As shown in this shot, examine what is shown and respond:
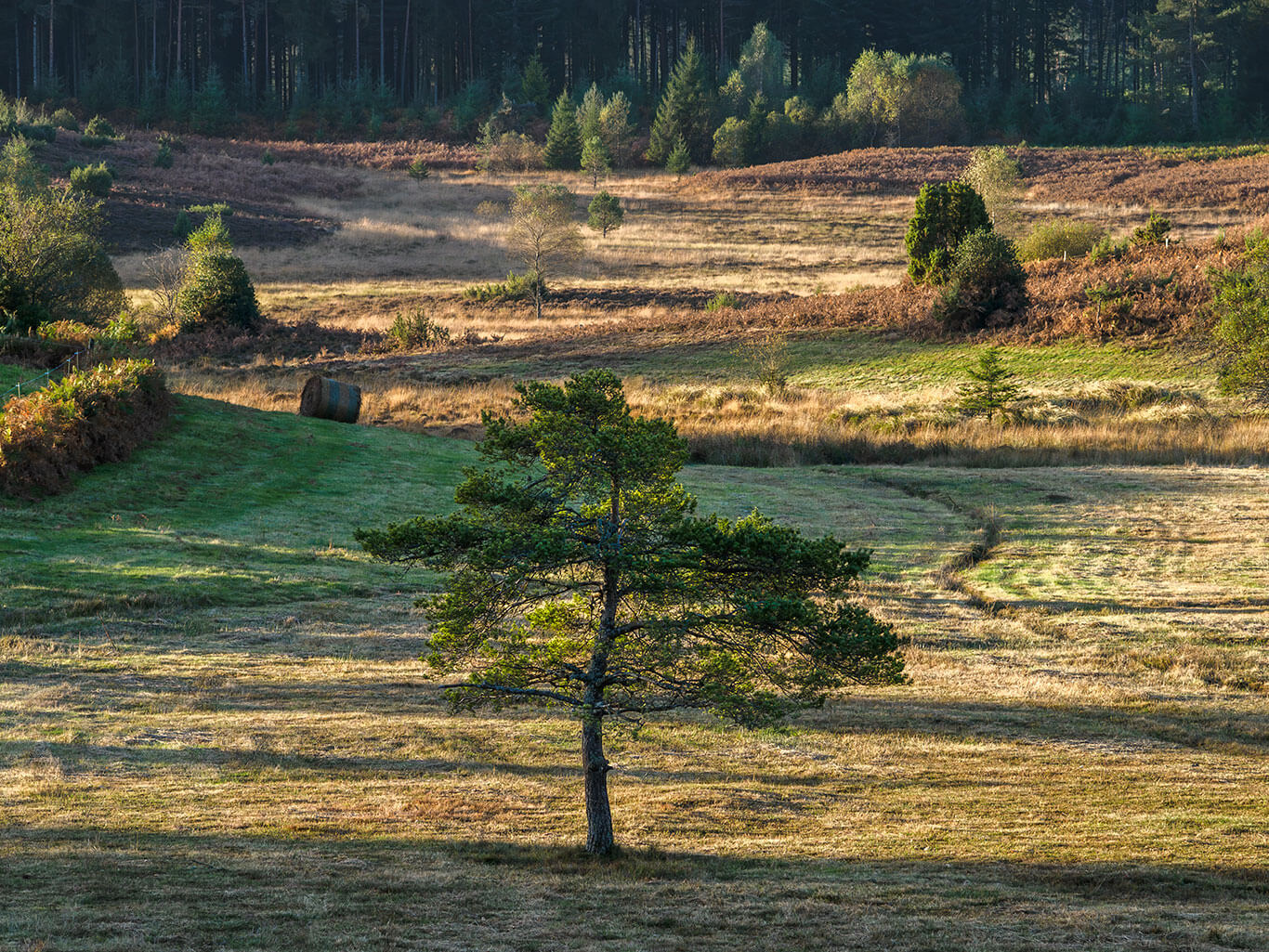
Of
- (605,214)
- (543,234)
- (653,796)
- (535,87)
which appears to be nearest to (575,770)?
(653,796)

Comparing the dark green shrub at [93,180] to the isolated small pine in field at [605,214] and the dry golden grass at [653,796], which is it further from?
the dry golden grass at [653,796]

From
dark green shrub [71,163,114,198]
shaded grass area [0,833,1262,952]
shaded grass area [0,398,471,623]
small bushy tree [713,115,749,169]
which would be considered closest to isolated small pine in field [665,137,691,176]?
small bushy tree [713,115,749,169]

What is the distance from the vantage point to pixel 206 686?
56.3 feet

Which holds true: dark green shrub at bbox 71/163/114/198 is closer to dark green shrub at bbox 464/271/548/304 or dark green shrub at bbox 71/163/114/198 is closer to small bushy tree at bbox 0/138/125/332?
small bushy tree at bbox 0/138/125/332

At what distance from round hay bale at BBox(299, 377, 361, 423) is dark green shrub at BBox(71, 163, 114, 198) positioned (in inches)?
2270

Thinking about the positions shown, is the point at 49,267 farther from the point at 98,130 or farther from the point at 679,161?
the point at 679,161

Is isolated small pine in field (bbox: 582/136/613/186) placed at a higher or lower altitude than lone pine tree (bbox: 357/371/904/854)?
higher

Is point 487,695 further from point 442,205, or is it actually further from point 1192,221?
point 442,205

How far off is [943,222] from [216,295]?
37.7 meters

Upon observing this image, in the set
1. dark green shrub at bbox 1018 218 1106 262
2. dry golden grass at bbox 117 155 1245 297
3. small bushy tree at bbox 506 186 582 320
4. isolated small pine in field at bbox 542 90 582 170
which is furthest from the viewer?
isolated small pine in field at bbox 542 90 582 170

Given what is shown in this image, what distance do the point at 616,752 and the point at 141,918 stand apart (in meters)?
7.46

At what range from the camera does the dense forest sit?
418 feet

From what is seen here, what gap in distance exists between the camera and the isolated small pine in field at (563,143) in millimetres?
116625

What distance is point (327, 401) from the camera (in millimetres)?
38656
